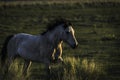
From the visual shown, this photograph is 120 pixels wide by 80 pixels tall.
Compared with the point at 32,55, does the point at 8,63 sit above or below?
below

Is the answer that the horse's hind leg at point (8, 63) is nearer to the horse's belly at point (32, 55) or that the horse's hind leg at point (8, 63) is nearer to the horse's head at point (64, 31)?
the horse's belly at point (32, 55)

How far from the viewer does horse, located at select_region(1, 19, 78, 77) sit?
397 inches

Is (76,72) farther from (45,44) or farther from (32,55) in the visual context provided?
(32,55)

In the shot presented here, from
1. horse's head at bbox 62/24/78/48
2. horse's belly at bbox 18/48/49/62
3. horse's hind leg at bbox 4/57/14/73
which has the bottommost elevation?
horse's hind leg at bbox 4/57/14/73

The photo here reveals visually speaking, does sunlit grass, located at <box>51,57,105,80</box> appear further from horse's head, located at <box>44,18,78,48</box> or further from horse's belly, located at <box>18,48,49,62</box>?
horse's head, located at <box>44,18,78,48</box>

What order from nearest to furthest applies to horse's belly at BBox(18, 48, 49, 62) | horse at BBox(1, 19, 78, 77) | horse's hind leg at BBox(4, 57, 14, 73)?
horse at BBox(1, 19, 78, 77), horse's belly at BBox(18, 48, 49, 62), horse's hind leg at BBox(4, 57, 14, 73)

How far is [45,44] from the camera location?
10.6m

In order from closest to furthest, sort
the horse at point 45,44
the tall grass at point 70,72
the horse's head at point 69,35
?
the horse's head at point 69,35, the horse at point 45,44, the tall grass at point 70,72

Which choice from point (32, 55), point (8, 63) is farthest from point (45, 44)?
point (8, 63)

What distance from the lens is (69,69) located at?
10.6m

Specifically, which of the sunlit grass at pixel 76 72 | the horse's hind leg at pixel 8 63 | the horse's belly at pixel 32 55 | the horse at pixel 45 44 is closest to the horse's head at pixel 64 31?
the horse at pixel 45 44

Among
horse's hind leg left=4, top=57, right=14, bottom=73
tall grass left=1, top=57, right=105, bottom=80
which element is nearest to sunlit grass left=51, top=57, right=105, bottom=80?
tall grass left=1, top=57, right=105, bottom=80

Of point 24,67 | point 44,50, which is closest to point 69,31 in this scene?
point 44,50

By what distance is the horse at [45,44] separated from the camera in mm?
10094
